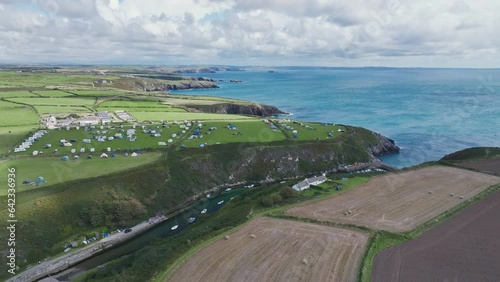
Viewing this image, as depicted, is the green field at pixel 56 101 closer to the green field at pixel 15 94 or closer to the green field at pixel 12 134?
the green field at pixel 15 94

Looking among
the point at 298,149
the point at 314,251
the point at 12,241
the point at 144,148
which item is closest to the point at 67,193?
→ the point at 12,241

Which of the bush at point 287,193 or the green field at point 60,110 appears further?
the green field at point 60,110

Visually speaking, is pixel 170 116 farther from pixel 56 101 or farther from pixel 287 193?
pixel 287 193

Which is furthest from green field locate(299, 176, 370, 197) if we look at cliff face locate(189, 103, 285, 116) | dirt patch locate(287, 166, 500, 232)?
cliff face locate(189, 103, 285, 116)

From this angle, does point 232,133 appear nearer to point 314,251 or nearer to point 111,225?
point 111,225

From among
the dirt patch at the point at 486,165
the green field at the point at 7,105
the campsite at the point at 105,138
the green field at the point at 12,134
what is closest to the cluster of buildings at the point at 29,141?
the campsite at the point at 105,138

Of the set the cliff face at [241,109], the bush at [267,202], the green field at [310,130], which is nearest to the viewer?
the bush at [267,202]
